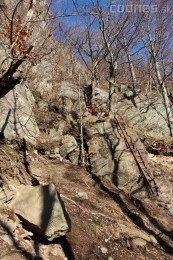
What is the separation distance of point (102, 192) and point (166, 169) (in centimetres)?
385

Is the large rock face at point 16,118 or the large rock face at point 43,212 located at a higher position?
the large rock face at point 16,118

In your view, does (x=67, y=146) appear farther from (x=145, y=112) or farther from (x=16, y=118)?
(x=145, y=112)

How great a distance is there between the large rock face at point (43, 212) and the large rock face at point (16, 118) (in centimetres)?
416

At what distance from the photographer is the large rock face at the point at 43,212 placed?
4.47m

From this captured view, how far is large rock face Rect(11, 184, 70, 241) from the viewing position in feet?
14.7

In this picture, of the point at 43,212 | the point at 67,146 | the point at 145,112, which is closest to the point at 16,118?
the point at 67,146

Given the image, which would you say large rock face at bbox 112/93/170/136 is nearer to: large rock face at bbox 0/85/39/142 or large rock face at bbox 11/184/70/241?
large rock face at bbox 0/85/39/142

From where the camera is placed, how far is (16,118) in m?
9.46

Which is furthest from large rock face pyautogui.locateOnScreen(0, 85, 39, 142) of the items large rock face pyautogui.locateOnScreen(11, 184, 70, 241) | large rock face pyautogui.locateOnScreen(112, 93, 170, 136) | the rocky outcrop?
large rock face pyautogui.locateOnScreen(112, 93, 170, 136)

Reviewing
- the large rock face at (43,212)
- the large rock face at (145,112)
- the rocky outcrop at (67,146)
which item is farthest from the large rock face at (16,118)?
the large rock face at (145,112)

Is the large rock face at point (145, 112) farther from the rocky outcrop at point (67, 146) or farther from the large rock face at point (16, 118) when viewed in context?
the large rock face at point (16, 118)

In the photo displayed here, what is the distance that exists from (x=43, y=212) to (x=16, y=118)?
553 cm

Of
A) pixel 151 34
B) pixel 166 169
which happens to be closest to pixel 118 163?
pixel 166 169

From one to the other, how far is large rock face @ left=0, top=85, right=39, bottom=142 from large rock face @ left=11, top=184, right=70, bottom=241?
13.6 ft
